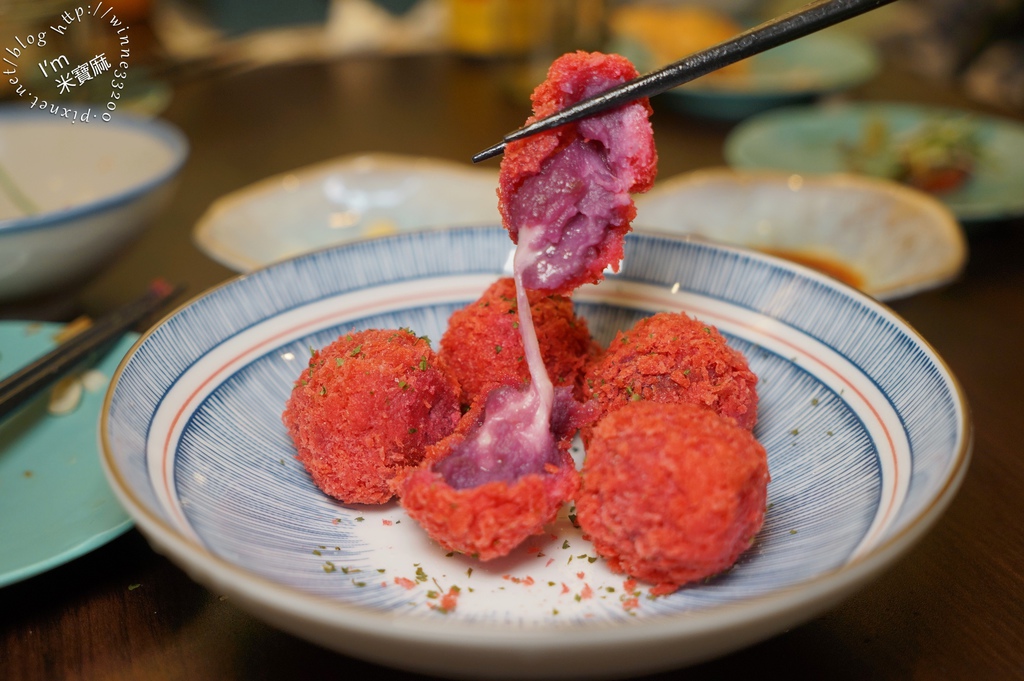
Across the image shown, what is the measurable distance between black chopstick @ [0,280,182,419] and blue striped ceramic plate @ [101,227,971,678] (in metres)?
0.35

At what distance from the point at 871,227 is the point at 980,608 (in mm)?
1635

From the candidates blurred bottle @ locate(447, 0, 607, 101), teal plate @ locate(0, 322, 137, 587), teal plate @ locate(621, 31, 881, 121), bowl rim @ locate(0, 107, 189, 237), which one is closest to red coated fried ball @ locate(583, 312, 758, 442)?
teal plate @ locate(0, 322, 137, 587)

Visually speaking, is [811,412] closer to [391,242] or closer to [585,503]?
[585,503]

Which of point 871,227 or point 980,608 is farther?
point 871,227

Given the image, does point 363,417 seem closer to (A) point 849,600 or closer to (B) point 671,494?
(B) point 671,494

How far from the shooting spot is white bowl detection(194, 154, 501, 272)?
272 cm

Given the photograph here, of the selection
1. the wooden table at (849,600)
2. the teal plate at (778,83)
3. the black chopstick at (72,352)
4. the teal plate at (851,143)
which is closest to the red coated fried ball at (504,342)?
the wooden table at (849,600)

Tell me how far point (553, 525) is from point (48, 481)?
3.17 ft

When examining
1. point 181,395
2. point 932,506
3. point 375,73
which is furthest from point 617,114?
point 375,73

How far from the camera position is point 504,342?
1660 millimetres

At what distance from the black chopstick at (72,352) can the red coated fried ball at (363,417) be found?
548 millimetres

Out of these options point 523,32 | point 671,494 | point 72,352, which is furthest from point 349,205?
point 523,32

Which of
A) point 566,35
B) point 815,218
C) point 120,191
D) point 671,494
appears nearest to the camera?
point 671,494

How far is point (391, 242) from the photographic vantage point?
6.36ft
